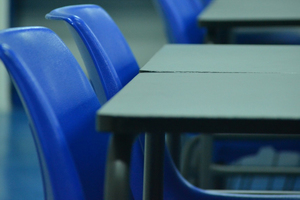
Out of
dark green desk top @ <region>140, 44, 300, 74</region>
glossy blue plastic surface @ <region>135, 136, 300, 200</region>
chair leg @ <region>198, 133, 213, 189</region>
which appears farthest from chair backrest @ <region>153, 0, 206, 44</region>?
glossy blue plastic surface @ <region>135, 136, 300, 200</region>

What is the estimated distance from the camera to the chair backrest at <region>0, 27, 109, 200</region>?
0.64 m

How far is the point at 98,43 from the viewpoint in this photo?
92 cm

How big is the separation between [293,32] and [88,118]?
6.70ft

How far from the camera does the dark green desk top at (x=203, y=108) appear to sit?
581mm

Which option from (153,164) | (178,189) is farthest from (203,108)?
(178,189)

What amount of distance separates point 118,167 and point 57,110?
129mm

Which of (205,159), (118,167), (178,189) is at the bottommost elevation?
(205,159)

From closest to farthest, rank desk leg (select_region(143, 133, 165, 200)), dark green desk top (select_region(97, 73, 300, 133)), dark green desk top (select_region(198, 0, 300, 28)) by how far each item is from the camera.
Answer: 1. dark green desk top (select_region(97, 73, 300, 133))
2. desk leg (select_region(143, 133, 165, 200))
3. dark green desk top (select_region(198, 0, 300, 28))

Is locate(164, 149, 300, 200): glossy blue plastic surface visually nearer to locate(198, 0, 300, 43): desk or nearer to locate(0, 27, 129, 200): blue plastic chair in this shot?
locate(0, 27, 129, 200): blue plastic chair

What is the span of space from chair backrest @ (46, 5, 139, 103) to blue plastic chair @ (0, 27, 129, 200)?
0.09 meters

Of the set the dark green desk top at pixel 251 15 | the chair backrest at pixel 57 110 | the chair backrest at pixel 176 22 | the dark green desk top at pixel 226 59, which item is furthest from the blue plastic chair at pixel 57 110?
the chair backrest at pixel 176 22

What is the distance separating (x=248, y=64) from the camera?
104cm

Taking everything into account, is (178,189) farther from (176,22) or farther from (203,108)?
(176,22)

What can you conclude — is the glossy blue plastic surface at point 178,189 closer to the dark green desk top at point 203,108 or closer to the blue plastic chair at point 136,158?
the blue plastic chair at point 136,158
